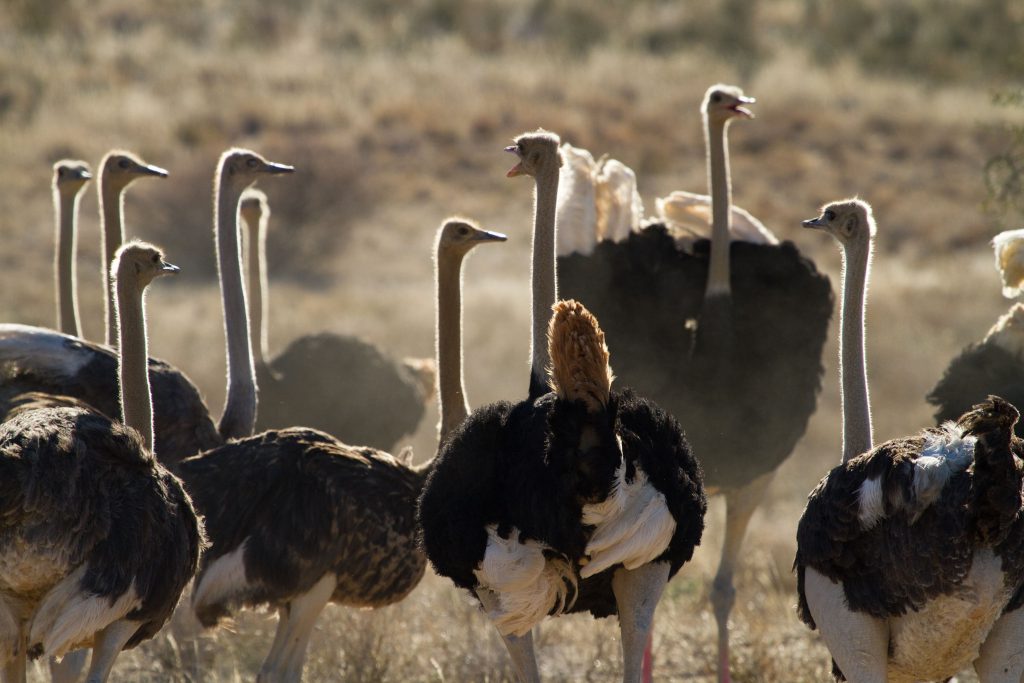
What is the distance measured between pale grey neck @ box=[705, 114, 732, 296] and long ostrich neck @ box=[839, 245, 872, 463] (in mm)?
1574

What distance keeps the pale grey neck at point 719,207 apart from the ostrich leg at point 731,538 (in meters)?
0.89

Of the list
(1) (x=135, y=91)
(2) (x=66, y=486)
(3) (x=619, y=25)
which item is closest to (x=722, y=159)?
(2) (x=66, y=486)

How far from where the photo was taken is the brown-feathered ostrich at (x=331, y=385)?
8.04 m

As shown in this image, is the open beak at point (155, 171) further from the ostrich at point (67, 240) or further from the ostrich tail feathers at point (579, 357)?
the ostrich tail feathers at point (579, 357)

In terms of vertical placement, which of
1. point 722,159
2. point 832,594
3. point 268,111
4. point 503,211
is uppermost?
point 268,111

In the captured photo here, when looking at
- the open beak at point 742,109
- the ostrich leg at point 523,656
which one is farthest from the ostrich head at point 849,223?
the open beak at point 742,109

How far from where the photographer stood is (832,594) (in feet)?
15.1

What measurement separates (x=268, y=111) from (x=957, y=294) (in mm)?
11644

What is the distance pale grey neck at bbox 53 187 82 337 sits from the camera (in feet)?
24.3

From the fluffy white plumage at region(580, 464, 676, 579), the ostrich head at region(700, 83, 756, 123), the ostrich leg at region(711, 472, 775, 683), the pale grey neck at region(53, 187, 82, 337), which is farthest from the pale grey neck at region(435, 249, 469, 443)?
the pale grey neck at region(53, 187, 82, 337)

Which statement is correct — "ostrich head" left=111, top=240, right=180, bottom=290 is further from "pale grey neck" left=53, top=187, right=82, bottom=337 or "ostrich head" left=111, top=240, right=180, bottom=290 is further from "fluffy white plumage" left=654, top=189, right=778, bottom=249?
"fluffy white plumage" left=654, top=189, right=778, bottom=249

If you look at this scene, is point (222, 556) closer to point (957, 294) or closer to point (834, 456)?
point (834, 456)

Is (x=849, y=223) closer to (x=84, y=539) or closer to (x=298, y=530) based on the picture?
(x=298, y=530)

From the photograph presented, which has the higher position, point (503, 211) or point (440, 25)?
point (440, 25)
